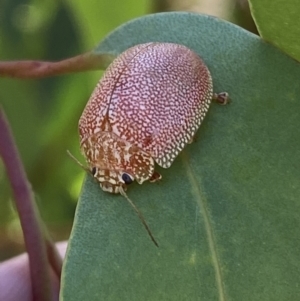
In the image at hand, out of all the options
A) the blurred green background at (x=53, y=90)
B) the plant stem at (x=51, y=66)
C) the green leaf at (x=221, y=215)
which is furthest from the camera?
the blurred green background at (x=53, y=90)

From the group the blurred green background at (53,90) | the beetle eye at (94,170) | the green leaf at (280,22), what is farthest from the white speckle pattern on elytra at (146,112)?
the blurred green background at (53,90)

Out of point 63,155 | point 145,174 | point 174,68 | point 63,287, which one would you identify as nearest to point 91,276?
point 63,287

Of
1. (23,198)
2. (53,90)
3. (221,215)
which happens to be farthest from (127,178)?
(53,90)

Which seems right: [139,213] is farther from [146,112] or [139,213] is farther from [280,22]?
[280,22]

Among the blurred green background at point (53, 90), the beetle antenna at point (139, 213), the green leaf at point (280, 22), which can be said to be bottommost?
the blurred green background at point (53, 90)

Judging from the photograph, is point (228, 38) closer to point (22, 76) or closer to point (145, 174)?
point (145, 174)

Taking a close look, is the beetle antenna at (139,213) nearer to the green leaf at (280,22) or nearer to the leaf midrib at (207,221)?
A: the leaf midrib at (207,221)
